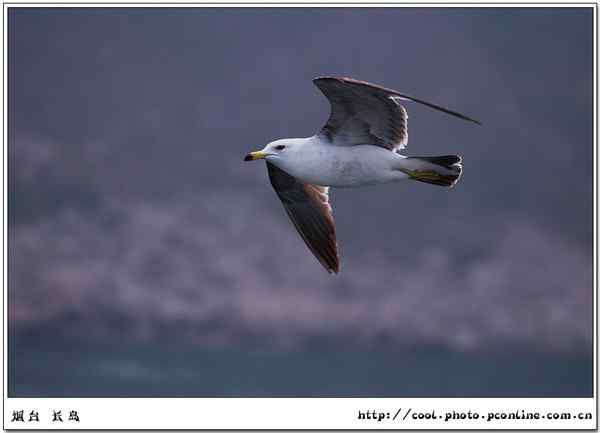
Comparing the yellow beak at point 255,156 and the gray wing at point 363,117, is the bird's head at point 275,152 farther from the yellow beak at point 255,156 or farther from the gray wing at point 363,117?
the gray wing at point 363,117

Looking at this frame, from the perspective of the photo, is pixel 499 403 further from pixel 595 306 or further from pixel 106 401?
pixel 106 401

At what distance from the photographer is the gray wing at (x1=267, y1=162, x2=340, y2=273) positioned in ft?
30.9

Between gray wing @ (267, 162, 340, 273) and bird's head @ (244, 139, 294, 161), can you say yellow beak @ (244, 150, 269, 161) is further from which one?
gray wing @ (267, 162, 340, 273)

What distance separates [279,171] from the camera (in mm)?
9438

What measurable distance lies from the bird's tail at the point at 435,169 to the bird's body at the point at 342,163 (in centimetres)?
6

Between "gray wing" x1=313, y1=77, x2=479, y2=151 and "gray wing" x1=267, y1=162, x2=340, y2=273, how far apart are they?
4.23 ft

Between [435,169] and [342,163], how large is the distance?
0.71 meters

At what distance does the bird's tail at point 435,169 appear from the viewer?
8211 mm

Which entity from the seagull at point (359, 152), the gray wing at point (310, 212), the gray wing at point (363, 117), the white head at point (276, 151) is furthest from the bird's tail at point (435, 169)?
the gray wing at point (310, 212)

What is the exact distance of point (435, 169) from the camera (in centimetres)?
829

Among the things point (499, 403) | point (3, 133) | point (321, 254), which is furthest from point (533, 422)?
point (3, 133)

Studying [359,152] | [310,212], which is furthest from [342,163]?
[310,212]

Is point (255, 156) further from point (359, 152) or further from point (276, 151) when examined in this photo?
point (359, 152)
